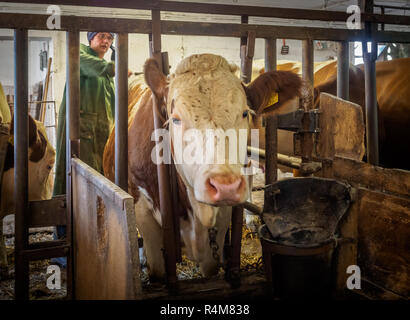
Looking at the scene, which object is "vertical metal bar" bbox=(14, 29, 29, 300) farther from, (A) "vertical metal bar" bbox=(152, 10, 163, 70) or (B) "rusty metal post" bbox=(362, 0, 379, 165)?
(B) "rusty metal post" bbox=(362, 0, 379, 165)

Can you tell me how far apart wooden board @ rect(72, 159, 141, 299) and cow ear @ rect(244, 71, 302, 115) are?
3.32ft

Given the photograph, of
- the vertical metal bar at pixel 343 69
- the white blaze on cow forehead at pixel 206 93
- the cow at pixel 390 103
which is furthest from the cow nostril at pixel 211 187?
the cow at pixel 390 103

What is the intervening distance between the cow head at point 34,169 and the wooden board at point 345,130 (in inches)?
98.7

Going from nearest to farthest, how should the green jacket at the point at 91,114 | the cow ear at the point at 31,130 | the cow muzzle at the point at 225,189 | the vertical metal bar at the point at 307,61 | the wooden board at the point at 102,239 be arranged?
the wooden board at the point at 102,239
the cow muzzle at the point at 225,189
the vertical metal bar at the point at 307,61
the cow ear at the point at 31,130
the green jacket at the point at 91,114

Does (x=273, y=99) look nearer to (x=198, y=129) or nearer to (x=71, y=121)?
(x=198, y=129)

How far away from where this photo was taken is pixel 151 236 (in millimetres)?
2396

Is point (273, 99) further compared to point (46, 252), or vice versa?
point (273, 99)

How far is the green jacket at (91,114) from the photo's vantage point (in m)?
3.57

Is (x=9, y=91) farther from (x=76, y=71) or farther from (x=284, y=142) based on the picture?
(x=76, y=71)

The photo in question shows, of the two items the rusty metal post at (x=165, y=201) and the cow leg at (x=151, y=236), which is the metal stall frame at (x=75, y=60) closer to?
the rusty metal post at (x=165, y=201)

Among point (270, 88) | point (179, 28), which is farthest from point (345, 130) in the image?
point (179, 28)

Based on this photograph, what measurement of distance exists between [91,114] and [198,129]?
2273 mm

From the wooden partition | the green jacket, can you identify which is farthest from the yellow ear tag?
the green jacket

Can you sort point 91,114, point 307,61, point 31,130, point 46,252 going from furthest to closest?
point 91,114, point 31,130, point 307,61, point 46,252
